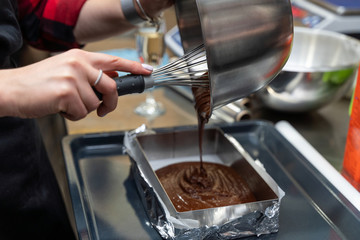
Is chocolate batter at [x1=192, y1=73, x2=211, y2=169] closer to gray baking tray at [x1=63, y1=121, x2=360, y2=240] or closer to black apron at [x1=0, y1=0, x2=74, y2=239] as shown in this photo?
gray baking tray at [x1=63, y1=121, x2=360, y2=240]

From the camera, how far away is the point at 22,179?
2.78 ft

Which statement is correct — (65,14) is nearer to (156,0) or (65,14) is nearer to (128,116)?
(156,0)

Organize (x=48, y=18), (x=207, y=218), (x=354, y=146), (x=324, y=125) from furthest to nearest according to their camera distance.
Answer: (x=324, y=125)
(x=48, y=18)
(x=354, y=146)
(x=207, y=218)

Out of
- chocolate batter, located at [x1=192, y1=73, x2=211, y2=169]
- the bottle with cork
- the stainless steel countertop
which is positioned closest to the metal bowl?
the stainless steel countertop

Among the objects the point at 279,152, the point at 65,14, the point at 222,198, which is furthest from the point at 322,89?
the point at 65,14

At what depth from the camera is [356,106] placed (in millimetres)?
794

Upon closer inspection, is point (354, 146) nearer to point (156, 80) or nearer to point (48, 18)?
point (156, 80)

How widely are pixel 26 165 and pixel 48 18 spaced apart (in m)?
0.34

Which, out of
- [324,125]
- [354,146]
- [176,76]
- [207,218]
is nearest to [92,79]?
[176,76]

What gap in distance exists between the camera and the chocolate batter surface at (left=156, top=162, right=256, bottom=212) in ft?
2.58

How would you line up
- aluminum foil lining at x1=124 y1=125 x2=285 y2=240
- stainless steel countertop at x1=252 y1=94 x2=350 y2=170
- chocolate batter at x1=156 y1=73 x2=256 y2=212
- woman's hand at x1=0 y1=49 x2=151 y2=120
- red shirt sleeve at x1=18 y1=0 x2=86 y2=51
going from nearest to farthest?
woman's hand at x1=0 y1=49 x2=151 y2=120 → aluminum foil lining at x1=124 y1=125 x2=285 y2=240 → chocolate batter at x1=156 y1=73 x2=256 y2=212 → red shirt sleeve at x1=18 y1=0 x2=86 y2=51 → stainless steel countertop at x1=252 y1=94 x2=350 y2=170

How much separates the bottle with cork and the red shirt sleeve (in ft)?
2.07

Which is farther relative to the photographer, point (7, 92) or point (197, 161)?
point (197, 161)

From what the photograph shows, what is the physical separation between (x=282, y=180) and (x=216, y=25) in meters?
0.47
